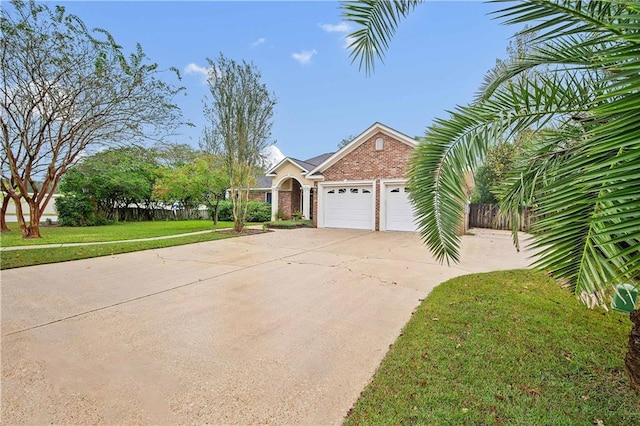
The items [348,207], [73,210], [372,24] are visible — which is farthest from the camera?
[73,210]

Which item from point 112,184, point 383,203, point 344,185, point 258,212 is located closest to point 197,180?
point 258,212

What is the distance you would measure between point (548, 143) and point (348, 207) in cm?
1293

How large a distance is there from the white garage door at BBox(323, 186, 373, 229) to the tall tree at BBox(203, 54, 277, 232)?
4345 mm

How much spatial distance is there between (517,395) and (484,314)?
1.80 m

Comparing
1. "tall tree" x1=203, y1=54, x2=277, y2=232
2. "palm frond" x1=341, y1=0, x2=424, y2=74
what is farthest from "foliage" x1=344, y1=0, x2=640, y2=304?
"tall tree" x1=203, y1=54, x2=277, y2=232

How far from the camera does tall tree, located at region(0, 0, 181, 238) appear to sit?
9.09 metres

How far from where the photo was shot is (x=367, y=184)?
14992mm

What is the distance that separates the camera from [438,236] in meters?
2.80

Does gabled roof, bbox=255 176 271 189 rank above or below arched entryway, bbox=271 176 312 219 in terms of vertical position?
above

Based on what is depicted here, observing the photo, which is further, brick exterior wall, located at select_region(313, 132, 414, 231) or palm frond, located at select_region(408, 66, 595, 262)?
brick exterior wall, located at select_region(313, 132, 414, 231)

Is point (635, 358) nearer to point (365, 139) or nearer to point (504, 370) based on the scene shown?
point (504, 370)

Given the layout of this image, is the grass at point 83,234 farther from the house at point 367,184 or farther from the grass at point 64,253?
the house at point 367,184

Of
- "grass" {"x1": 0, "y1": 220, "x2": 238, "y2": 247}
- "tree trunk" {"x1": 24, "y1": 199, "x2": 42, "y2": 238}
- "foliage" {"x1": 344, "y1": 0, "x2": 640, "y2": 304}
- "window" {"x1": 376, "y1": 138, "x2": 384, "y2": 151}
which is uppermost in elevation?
"window" {"x1": 376, "y1": 138, "x2": 384, "y2": 151}

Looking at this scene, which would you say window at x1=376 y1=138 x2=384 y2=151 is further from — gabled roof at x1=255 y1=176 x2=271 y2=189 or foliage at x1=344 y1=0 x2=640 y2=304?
gabled roof at x1=255 y1=176 x2=271 y2=189
